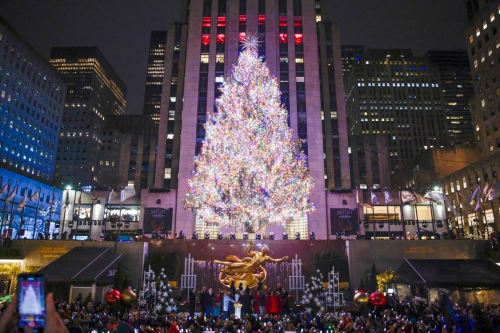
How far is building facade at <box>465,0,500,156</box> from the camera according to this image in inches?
3243

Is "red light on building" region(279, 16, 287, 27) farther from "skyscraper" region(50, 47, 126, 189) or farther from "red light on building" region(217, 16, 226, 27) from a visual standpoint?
"skyscraper" region(50, 47, 126, 189)

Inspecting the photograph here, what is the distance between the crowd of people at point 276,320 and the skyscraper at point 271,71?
36.9 m

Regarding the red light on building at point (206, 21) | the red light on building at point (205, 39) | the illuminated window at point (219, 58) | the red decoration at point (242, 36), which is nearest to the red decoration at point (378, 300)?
the illuminated window at point (219, 58)

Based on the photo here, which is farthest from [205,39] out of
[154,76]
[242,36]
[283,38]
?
[154,76]

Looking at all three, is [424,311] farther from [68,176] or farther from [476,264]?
[68,176]

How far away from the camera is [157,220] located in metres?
57.3

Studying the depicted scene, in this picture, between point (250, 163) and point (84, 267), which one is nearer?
point (84, 267)

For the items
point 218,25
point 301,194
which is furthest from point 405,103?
point 301,194

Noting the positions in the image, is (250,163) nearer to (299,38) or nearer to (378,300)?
(378,300)

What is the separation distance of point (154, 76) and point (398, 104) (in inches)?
4171

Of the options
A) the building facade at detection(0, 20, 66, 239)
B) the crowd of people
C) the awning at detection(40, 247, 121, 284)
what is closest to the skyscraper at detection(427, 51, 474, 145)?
the building facade at detection(0, 20, 66, 239)

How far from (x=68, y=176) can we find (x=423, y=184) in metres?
127

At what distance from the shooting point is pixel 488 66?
85.6m

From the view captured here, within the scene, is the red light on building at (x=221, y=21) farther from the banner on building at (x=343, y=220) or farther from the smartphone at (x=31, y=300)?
the smartphone at (x=31, y=300)
